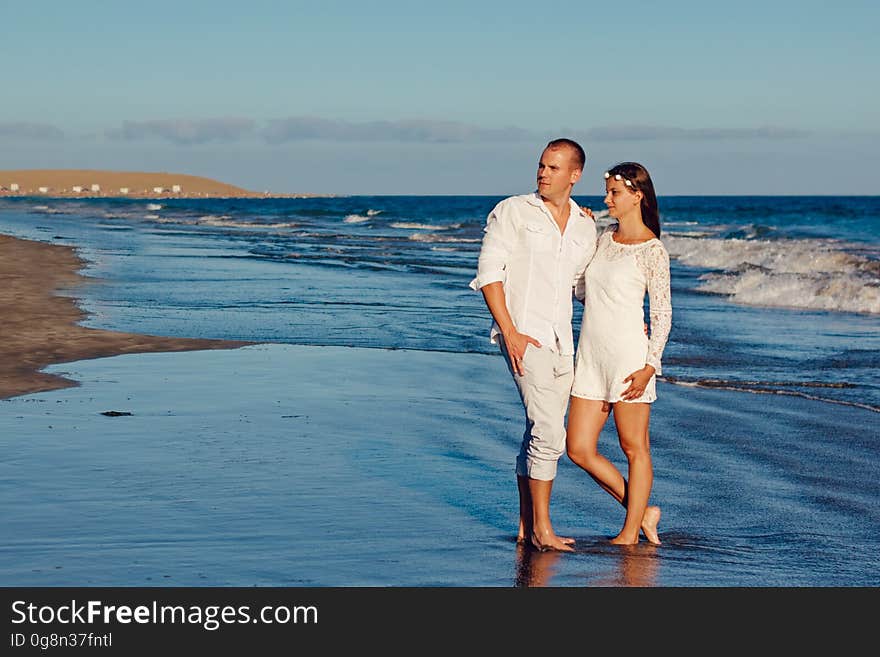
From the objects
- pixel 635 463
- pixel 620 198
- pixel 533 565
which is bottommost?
pixel 533 565

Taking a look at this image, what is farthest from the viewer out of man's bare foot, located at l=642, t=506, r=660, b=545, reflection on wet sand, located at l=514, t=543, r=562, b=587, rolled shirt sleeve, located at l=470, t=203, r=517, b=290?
man's bare foot, located at l=642, t=506, r=660, b=545

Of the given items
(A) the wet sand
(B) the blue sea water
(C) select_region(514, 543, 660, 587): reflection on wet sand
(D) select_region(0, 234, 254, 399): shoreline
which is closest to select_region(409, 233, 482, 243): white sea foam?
(B) the blue sea water

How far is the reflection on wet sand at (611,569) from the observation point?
4656mm

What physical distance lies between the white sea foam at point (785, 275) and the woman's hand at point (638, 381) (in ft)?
41.2

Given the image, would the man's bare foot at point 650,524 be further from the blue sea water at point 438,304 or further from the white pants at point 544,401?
the blue sea water at point 438,304

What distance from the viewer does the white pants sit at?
512cm

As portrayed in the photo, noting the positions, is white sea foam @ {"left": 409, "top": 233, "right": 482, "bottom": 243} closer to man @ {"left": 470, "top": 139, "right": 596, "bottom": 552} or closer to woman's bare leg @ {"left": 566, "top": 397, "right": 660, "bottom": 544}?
woman's bare leg @ {"left": 566, "top": 397, "right": 660, "bottom": 544}

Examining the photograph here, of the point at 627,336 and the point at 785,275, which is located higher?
the point at 627,336

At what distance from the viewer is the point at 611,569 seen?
4.86m

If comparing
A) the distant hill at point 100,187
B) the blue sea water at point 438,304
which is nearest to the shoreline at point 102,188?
the distant hill at point 100,187

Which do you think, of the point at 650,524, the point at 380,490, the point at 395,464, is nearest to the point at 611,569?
the point at 650,524

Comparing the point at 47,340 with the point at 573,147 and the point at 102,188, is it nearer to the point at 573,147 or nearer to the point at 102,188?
the point at 573,147

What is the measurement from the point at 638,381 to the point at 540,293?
58cm
